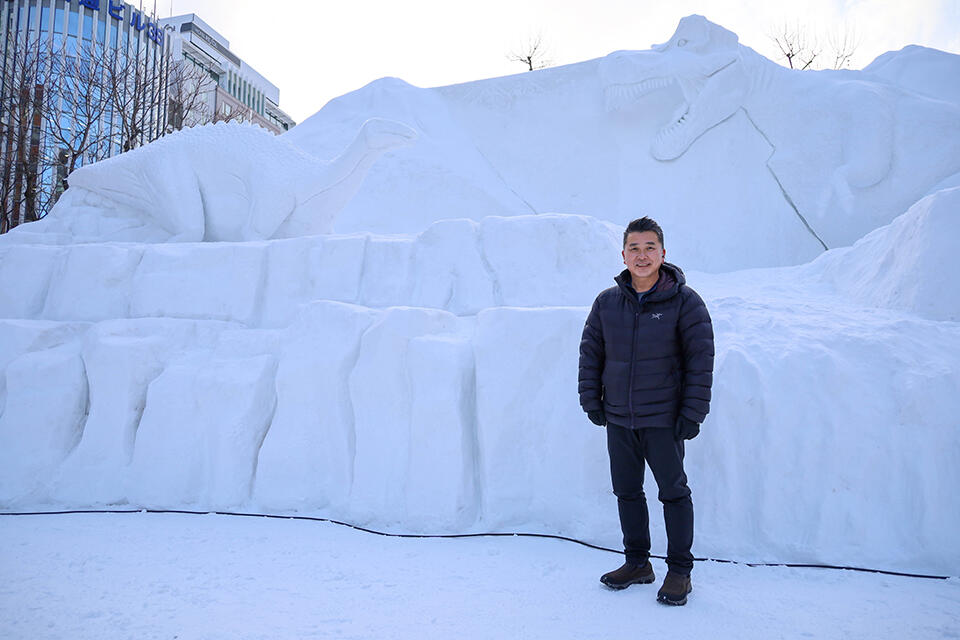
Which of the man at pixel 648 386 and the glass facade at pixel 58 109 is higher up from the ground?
the glass facade at pixel 58 109

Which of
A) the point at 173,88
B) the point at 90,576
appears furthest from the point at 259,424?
the point at 173,88

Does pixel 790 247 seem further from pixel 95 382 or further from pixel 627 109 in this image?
pixel 95 382

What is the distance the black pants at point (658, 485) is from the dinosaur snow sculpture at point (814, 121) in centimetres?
740

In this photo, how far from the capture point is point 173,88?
13930mm

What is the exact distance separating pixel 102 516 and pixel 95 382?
3.00ft

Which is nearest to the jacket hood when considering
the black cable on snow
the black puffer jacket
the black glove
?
the black puffer jacket

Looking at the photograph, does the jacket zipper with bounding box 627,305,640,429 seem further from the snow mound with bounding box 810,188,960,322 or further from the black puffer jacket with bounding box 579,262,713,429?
the snow mound with bounding box 810,188,960,322

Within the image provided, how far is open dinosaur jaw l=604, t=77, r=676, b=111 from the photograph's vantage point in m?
9.49

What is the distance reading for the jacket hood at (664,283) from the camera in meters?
Result: 2.22

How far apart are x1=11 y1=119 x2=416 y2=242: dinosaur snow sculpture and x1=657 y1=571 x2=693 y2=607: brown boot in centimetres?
382

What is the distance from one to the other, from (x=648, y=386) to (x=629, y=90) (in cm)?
860

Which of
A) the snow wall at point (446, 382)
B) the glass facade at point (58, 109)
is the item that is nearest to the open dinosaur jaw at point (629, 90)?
the snow wall at point (446, 382)

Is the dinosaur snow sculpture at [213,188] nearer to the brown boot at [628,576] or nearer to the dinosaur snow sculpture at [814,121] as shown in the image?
the brown boot at [628,576]

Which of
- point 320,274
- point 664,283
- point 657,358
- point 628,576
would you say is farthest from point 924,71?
point 628,576
